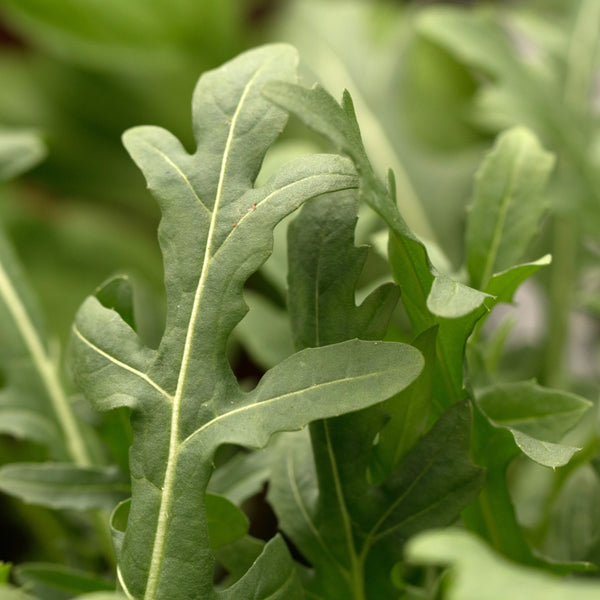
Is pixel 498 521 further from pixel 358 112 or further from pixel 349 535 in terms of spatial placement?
pixel 358 112

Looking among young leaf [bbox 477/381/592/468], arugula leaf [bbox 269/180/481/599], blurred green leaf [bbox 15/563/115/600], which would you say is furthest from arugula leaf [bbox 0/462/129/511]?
young leaf [bbox 477/381/592/468]

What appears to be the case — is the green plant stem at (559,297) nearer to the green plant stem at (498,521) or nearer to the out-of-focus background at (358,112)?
the out-of-focus background at (358,112)

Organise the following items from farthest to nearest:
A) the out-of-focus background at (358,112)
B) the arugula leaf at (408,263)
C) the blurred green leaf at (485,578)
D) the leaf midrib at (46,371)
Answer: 1. the out-of-focus background at (358,112)
2. the leaf midrib at (46,371)
3. the arugula leaf at (408,263)
4. the blurred green leaf at (485,578)

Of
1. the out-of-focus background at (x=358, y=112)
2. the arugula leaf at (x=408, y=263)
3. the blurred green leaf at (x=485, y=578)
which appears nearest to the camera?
the blurred green leaf at (x=485, y=578)

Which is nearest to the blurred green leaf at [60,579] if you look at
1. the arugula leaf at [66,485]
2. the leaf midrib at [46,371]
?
the arugula leaf at [66,485]

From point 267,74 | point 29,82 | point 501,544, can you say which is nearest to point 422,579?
point 501,544

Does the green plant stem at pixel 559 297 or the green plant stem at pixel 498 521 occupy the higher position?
the green plant stem at pixel 498 521

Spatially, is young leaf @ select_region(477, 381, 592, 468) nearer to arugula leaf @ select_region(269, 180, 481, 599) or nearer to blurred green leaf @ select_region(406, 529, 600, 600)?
arugula leaf @ select_region(269, 180, 481, 599)

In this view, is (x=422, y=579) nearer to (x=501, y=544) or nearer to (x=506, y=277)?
(x=501, y=544)
